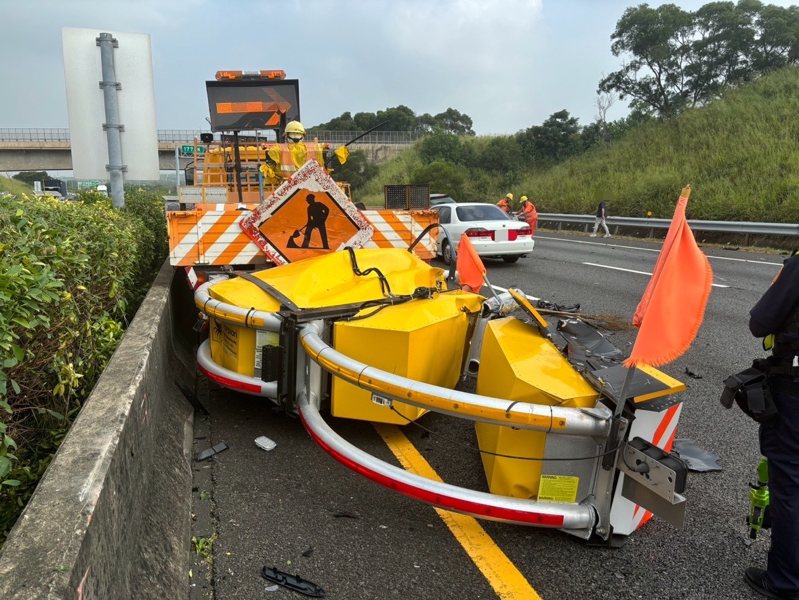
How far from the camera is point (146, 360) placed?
307 centimetres

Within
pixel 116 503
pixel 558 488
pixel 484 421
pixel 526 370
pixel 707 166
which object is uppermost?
pixel 707 166

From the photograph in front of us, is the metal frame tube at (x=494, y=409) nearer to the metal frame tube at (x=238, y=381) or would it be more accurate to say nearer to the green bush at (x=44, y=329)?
the metal frame tube at (x=238, y=381)

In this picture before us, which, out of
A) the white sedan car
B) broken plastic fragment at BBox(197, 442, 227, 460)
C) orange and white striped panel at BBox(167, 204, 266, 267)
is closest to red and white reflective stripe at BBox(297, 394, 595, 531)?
broken plastic fragment at BBox(197, 442, 227, 460)

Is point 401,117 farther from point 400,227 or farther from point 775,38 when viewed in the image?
point 400,227

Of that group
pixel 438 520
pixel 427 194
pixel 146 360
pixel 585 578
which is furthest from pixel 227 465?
pixel 427 194

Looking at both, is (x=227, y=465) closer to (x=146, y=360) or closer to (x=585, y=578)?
(x=146, y=360)

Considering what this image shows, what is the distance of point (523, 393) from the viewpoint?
2785 mm

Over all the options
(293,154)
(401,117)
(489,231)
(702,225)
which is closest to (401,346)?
(293,154)

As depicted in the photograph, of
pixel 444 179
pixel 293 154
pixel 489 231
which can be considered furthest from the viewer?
pixel 444 179

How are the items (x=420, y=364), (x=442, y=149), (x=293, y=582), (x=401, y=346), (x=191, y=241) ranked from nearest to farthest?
(x=293, y=582) → (x=401, y=346) → (x=420, y=364) → (x=191, y=241) → (x=442, y=149)

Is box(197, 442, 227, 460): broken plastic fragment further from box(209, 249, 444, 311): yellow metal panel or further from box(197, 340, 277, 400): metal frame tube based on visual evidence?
box(209, 249, 444, 311): yellow metal panel

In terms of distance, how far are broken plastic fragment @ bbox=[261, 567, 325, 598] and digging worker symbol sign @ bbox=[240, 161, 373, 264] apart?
3.14 meters

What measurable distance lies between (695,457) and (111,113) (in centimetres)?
580

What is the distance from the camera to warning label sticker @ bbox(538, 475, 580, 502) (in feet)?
8.77
